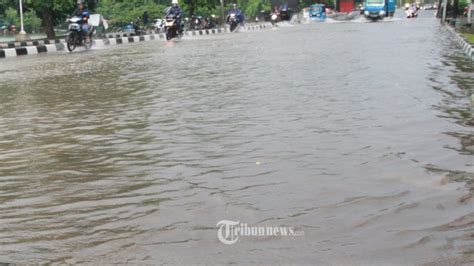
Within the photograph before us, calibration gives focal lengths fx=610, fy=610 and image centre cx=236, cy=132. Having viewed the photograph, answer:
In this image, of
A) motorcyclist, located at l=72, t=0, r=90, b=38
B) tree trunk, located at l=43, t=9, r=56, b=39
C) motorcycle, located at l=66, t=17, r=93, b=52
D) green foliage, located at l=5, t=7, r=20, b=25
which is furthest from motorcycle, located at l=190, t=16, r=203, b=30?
green foliage, located at l=5, t=7, r=20, b=25

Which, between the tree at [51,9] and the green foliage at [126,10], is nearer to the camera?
the tree at [51,9]

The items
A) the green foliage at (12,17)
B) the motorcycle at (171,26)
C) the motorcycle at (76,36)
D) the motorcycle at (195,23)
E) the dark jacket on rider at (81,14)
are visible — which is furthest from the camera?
the green foliage at (12,17)

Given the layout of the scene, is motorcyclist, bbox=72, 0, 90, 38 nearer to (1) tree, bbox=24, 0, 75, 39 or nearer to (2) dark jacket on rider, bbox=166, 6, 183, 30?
(2) dark jacket on rider, bbox=166, 6, 183, 30

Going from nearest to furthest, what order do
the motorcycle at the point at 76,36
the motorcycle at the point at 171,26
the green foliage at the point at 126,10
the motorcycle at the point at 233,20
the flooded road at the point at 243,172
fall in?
the flooded road at the point at 243,172, the motorcycle at the point at 76,36, the motorcycle at the point at 171,26, the motorcycle at the point at 233,20, the green foliage at the point at 126,10

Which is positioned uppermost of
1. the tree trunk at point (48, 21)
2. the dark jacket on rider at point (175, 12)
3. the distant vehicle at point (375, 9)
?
the dark jacket on rider at point (175, 12)

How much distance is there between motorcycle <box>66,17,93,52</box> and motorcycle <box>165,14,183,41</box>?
445 centimetres

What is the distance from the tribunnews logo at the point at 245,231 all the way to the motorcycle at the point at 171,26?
71.3 feet

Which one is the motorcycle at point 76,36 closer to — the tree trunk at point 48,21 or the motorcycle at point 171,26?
the motorcycle at point 171,26

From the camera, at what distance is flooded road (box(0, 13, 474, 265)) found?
2.96 meters

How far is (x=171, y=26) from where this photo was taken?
80.1 feet

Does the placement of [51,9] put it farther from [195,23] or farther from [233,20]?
[233,20]

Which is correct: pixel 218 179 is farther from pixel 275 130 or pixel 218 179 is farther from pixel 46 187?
pixel 275 130

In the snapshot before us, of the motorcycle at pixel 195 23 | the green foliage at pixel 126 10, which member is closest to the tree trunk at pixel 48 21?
the motorcycle at pixel 195 23

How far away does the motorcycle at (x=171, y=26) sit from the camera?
79.5ft
